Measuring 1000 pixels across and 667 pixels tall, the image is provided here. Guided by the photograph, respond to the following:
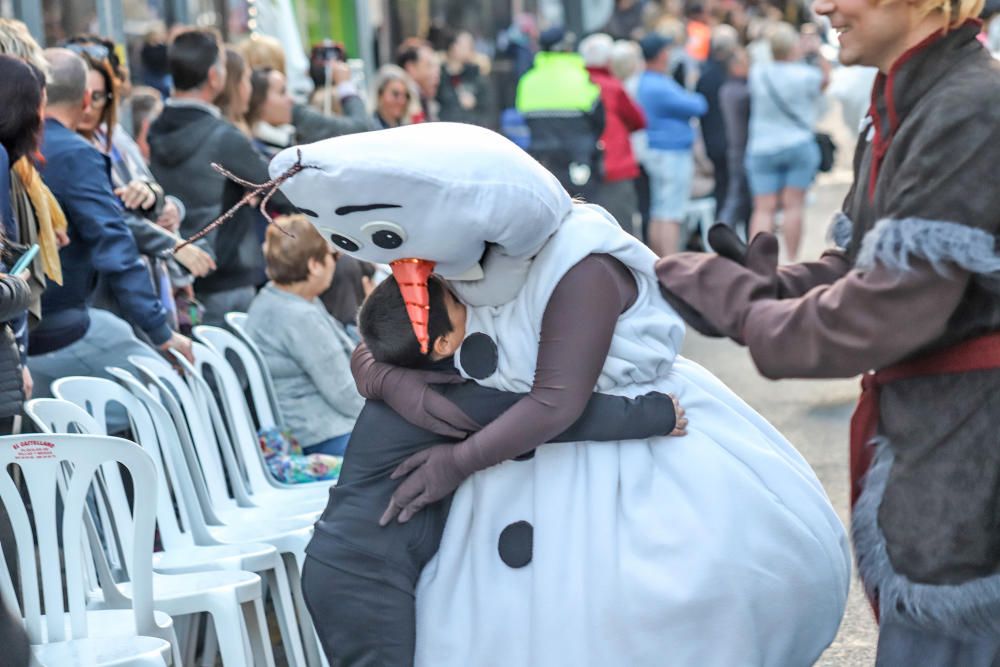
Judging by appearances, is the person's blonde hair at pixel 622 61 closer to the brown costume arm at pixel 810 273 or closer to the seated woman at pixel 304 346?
the seated woman at pixel 304 346

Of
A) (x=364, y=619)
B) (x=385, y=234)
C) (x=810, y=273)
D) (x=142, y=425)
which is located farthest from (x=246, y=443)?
(x=810, y=273)

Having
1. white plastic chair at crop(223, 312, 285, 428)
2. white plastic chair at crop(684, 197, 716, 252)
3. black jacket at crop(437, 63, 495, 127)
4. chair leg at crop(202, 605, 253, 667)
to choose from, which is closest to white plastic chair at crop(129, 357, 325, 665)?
white plastic chair at crop(223, 312, 285, 428)

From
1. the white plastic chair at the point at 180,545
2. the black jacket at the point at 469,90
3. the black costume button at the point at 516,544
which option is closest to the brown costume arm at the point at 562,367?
the black costume button at the point at 516,544

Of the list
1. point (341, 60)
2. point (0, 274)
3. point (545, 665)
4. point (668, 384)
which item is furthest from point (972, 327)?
point (341, 60)

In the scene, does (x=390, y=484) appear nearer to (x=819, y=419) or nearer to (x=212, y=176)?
(x=212, y=176)

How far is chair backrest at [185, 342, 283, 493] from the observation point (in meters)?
4.57

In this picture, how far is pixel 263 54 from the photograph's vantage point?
700 centimetres

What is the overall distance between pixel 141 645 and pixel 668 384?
49.3 inches

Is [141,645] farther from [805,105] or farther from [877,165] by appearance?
[805,105]

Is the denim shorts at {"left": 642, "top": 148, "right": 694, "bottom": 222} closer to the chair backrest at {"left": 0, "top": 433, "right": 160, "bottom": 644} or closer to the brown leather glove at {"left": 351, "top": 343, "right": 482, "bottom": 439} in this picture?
Result: the chair backrest at {"left": 0, "top": 433, "right": 160, "bottom": 644}

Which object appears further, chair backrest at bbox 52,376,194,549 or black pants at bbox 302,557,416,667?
chair backrest at bbox 52,376,194,549

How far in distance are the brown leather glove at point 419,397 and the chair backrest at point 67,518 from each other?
0.61 m

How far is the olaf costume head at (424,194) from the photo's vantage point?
2.71m

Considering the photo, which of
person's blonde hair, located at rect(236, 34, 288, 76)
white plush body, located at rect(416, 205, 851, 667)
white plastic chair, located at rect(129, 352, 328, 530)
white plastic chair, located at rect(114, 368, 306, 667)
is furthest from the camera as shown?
person's blonde hair, located at rect(236, 34, 288, 76)
